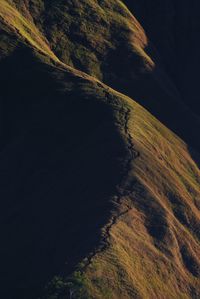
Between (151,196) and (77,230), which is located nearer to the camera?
(77,230)

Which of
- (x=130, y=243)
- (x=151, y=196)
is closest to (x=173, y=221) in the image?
(x=151, y=196)

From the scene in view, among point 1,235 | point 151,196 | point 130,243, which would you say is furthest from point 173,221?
point 1,235

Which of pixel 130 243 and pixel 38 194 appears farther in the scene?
pixel 38 194

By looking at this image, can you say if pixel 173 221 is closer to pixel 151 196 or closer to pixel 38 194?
pixel 151 196

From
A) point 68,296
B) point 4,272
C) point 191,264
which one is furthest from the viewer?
point 191,264

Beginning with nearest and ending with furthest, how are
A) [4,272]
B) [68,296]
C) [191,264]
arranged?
[68,296], [4,272], [191,264]

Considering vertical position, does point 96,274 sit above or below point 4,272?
above

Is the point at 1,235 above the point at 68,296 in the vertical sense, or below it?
below

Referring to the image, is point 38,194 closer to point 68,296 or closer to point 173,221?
point 173,221
